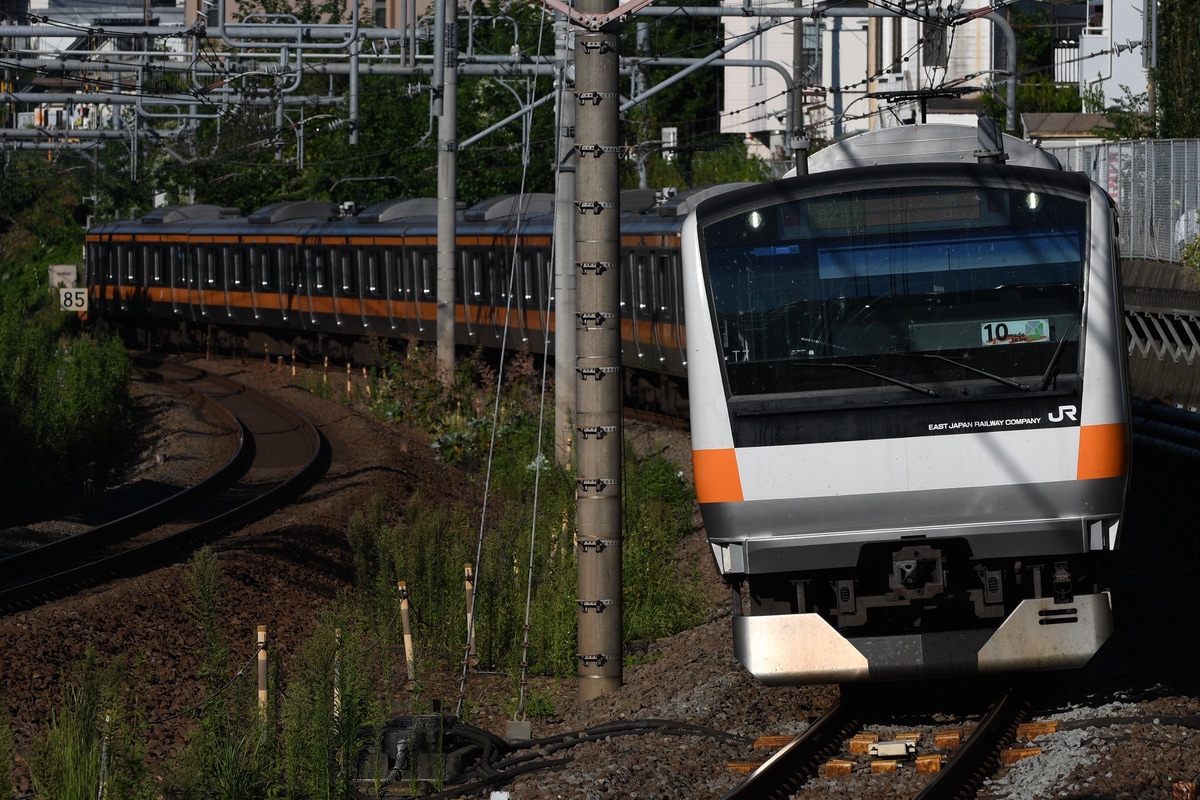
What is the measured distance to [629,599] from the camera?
40.8 feet

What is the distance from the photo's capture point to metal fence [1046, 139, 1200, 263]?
71.2 feet

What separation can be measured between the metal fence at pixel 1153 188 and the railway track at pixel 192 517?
413 inches

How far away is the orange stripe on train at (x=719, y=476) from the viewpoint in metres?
7.91

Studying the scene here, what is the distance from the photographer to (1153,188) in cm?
2288

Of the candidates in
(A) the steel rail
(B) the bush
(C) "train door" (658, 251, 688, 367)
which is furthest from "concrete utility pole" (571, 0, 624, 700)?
(B) the bush

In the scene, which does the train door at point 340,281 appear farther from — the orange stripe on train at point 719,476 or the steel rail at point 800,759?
the steel rail at point 800,759

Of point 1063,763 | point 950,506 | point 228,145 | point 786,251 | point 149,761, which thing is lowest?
point 149,761

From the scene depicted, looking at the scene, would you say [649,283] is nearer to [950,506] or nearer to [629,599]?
[629,599]

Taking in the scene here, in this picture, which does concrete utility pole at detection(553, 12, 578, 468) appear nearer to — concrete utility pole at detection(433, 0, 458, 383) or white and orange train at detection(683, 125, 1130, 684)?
concrete utility pole at detection(433, 0, 458, 383)

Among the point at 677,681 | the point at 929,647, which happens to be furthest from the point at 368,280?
the point at 929,647

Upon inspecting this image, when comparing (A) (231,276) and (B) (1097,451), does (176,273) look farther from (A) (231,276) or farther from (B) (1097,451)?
(B) (1097,451)

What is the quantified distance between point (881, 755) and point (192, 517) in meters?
10.9

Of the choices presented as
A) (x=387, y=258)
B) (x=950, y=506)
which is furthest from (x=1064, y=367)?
(x=387, y=258)

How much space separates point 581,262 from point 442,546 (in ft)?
12.9
